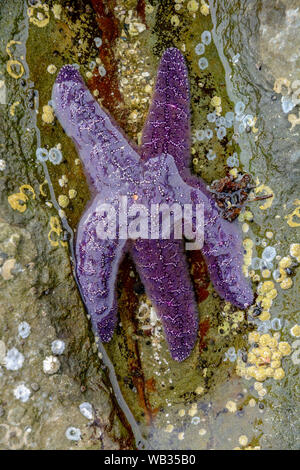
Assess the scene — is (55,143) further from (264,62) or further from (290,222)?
(290,222)

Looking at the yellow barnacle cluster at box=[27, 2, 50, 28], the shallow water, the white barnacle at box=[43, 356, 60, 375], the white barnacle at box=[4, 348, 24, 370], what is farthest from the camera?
the yellow barnacle cluster at box=[27, 2, 50, 28]

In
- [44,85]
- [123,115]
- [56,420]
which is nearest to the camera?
[56,420]

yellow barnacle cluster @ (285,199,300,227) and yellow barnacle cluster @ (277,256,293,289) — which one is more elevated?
yellow barnacle cluster @ (285,199,300,227)

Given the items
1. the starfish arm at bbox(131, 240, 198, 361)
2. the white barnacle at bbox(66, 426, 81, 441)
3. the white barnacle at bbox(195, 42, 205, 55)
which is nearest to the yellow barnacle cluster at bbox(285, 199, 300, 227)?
the starfish arm at bbox(131, 240, 198, 361)

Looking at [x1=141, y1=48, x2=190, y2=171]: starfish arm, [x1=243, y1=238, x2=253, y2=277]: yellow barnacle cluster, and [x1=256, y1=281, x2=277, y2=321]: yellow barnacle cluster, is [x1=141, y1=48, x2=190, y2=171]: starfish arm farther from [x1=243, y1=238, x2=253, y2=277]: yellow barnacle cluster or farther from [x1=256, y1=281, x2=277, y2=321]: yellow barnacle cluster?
[x1=256, y1=281, x2=277, y2=321]: yellow barnacle cluster

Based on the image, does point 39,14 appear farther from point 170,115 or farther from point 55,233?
point 55,233

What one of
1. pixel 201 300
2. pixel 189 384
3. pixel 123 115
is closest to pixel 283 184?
pixel 201 300

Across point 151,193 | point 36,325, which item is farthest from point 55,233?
point 151,193
